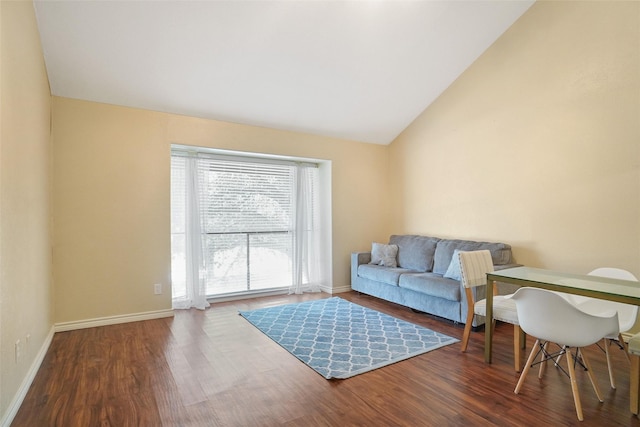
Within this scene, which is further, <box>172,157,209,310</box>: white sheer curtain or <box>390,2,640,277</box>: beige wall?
<box>172,157,209,310</box>: white sheer curtain

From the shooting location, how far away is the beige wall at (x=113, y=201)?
11.9 feet

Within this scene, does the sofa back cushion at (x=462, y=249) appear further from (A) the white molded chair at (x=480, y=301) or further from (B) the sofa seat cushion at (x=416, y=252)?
(A) the white molded chair at (x=480, y=301)

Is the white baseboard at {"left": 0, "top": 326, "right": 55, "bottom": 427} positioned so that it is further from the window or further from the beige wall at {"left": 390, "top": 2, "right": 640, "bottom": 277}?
the beige wall at {"left": 390, "top": 2, "right": 640, "bottom": 277}

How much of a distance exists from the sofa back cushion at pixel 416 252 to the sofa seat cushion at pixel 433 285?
1.35 feet

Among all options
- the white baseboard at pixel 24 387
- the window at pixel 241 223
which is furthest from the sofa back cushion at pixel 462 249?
the white baseboard at pixel 24 387

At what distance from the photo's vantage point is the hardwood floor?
2.07 meters

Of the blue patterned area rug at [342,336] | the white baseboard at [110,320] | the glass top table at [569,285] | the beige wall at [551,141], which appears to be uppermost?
the beige wall at [551,141]

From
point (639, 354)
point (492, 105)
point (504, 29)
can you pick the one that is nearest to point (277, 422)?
point (639, 354)

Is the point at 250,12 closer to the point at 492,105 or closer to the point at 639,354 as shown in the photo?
the point at 492,105

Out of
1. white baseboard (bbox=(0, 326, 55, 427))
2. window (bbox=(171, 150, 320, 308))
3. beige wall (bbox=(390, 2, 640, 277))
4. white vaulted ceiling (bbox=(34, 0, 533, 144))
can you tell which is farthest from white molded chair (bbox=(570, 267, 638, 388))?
white baseboard (bbox=(0, 326, 55, 427))

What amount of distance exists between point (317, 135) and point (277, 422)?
13.6ft

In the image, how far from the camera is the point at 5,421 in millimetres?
1978

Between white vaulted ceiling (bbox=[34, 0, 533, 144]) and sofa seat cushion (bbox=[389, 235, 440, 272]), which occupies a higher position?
white vaulted ceiling (bbox=[34, 0, 533, 144])

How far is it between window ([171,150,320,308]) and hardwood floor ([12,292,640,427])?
1.48 metres
